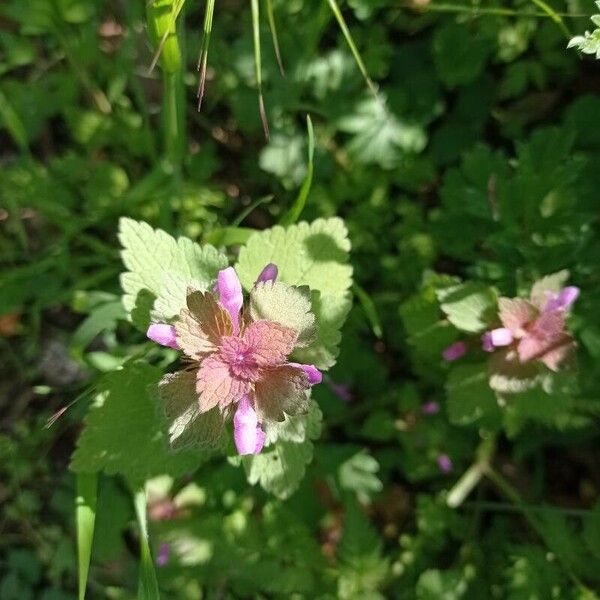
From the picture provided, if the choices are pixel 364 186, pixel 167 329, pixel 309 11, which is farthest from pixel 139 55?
pixel 167 329

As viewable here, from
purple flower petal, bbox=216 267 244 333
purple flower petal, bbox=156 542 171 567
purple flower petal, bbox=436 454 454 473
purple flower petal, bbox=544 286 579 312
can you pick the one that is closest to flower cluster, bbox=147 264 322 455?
purple flower petal, bbox=216 267 244 333

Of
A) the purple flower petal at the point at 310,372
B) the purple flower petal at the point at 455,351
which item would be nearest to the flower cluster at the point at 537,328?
the purple flower petal at the point at 455,351

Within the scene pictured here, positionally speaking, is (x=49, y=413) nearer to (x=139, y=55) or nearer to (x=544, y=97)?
(x=139, y=55)

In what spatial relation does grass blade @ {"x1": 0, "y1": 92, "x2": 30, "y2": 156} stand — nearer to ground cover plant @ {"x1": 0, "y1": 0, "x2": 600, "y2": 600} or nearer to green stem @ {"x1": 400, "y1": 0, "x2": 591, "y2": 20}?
ground cover plant @ {"x1": 0, "y1": 0, "x2": 600, "y2": 600}

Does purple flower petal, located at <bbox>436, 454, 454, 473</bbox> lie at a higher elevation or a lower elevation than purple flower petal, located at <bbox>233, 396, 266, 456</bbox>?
lower

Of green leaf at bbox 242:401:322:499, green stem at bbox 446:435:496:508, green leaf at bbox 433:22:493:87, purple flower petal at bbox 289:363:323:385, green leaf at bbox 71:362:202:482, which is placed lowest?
green stem at bbox 446:435:496:508

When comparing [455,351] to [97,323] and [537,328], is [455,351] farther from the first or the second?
[97,323]
